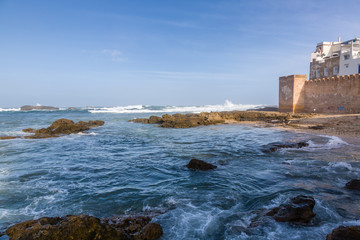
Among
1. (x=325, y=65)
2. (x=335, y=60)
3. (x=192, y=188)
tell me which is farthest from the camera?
(x=325, y=65)

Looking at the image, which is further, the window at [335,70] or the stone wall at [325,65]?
the stone wall at [325,65]

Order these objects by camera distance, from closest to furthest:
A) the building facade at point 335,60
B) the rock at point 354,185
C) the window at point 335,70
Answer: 1. the rock at point 354,185
2. the building facade at point 335,60
3. the window at point 335,70

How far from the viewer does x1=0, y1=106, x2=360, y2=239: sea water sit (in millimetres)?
3389

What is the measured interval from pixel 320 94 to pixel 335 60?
10.8m

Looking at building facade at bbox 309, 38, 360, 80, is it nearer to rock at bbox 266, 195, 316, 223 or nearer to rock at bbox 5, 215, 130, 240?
rock at bbox 266, 195, 316, 223

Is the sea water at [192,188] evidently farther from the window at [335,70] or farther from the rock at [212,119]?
the window at [335,70]

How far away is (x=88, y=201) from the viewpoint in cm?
423

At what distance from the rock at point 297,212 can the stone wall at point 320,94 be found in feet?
62.0

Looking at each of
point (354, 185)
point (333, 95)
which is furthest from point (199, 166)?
point (333, 95)

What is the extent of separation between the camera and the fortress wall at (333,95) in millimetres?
17828

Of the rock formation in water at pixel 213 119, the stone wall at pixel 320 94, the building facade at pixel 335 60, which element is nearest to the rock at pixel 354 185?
the rock formation in water at pixel 213 119

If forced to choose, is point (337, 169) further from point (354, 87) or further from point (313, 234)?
point (354, 87)

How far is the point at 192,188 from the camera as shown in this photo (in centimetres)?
483

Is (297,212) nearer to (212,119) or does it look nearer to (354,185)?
(354,185)
